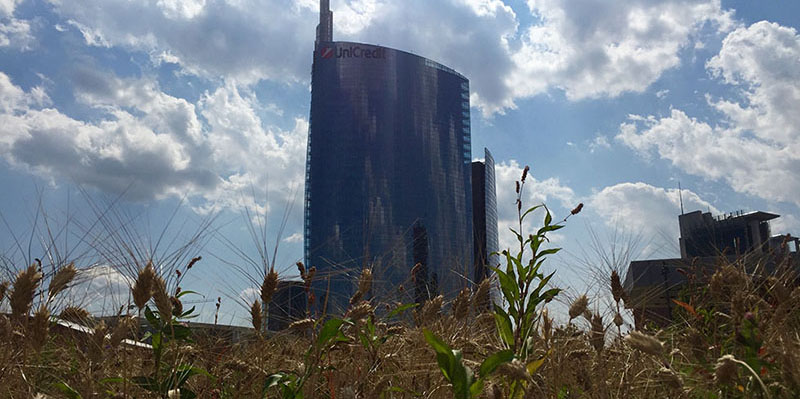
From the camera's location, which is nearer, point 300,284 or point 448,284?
point 300,284

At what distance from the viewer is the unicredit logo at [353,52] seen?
92812 millimetres

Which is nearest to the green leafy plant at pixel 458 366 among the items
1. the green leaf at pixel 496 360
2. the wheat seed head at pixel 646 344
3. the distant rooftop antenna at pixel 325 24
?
the green leaf at pixel 496 360

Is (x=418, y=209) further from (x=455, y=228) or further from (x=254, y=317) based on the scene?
(x=254, y=317)

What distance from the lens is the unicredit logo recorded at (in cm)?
9281

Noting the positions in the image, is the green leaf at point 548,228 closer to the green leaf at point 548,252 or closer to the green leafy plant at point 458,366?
the green leaf at point 548,252

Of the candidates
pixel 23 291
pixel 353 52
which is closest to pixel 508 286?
pixel 23 291

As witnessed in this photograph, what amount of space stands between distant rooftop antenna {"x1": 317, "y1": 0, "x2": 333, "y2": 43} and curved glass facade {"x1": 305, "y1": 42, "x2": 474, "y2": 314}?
1521cm

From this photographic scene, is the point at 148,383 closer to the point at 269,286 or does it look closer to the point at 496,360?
the point at 269,286

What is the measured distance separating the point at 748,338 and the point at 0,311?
3.76m

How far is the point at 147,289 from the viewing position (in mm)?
1864

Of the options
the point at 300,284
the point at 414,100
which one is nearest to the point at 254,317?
the point at 300,284

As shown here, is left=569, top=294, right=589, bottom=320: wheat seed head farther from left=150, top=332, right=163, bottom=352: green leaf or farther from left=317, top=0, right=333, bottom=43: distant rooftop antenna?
left=317, top=0, right=333, bottom=43: distant rooftop antenna

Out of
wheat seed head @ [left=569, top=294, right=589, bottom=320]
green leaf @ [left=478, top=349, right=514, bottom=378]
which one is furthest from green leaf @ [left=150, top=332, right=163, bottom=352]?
wheat seed head @ [left=569, top=294, right=589, bottom=320]

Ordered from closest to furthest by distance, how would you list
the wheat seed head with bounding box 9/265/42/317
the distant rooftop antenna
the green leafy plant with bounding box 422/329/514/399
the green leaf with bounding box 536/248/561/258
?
the green leafy plant with bounding box 422/329/514/399
the wheat seed head with bounding box 9/265/42/317
the green leaf with bounding box 536/248/561/258
the distant rooftop antenna
